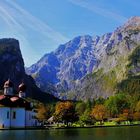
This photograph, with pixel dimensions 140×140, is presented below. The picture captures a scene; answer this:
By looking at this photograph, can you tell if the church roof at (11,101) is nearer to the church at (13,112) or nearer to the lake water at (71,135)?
the church at (13,112)

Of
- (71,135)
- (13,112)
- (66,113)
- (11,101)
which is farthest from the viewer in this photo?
(66,113)

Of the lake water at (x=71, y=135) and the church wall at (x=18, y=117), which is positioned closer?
the lake water at (x=71, y=135)

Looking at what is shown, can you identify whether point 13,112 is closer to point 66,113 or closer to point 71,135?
point 66,113

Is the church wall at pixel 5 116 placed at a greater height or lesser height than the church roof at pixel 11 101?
lesser

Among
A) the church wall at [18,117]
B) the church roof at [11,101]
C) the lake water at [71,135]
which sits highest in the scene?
the church roof at [11,101]

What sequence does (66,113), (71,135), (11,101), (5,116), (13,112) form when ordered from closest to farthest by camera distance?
(71,135)
(5,116)
(11,101)
(13,112)
(66,113)

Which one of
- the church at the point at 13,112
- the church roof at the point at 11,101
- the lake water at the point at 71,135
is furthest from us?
the church roof at the point at 11,101

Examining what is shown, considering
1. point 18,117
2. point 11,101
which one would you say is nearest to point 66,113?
point 18,117

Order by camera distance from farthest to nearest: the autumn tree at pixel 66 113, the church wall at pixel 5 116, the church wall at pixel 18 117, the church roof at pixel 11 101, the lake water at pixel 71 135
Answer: the autumn tree at pixel 66 113 < the church wall at pixel 18 117 < the church roof at pixel 11 101 < the church wall at pixel 5 116 < the lake water at pixel 71 135

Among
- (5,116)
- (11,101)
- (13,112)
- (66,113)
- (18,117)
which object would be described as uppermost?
(11,101)

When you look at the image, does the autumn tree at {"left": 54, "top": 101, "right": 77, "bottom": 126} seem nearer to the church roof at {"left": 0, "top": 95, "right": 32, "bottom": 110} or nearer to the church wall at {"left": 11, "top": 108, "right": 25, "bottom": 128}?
the church wall at {"left": 11, "top": 108, "right": 25, "bottom": 128}

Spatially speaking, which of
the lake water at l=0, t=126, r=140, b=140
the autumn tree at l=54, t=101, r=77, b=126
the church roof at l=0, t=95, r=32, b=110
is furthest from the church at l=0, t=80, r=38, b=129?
the lake water at l=0, t=126, r=140, b=140

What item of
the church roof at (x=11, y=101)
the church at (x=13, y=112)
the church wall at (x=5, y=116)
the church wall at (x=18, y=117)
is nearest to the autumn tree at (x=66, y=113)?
the church at (x=13, y=112)

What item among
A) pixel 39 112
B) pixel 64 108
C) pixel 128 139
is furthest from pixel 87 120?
pixel 128 139
